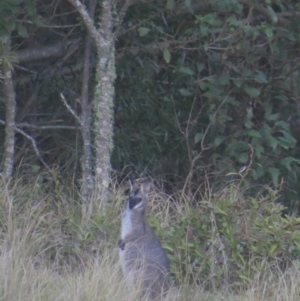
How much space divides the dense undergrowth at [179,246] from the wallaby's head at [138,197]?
1.08 ft

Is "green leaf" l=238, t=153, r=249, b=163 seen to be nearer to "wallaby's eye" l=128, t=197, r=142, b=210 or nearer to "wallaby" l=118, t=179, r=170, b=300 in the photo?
"wallaby" l=118, t=179, r=170, b=300

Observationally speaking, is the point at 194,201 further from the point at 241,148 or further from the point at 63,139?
the point at 63,139

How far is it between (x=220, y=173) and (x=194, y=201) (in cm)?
79

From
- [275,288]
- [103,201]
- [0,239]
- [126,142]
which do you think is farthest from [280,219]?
[126,142]

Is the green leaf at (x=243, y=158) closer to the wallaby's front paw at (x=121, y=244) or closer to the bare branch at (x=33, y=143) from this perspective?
the bare branch at (x=33, y=143)

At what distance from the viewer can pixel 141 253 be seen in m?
7.78

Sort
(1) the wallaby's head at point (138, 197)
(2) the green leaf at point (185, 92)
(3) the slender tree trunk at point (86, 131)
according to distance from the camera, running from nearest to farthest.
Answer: (1) the wallaby's head at point (138, 197) < (3) the slender tree trunk at point (86, 131) < (2) the green leaf at point (185, 92)

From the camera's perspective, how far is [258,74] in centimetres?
1030


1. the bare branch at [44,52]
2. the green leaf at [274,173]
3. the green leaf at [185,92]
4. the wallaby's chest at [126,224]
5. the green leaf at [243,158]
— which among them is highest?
the wallaby's chest at [126,224]

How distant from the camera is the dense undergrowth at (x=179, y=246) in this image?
7.34m

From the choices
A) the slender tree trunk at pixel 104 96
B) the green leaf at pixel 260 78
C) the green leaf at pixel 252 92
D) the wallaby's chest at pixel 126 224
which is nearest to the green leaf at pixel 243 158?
the green leaf at pixel 252 92

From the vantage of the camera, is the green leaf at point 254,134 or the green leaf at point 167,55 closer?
the green leaf at point 167,55

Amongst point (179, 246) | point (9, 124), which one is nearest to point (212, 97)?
point (9, 124)

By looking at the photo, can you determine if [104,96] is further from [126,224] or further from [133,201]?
A: [126,224]
